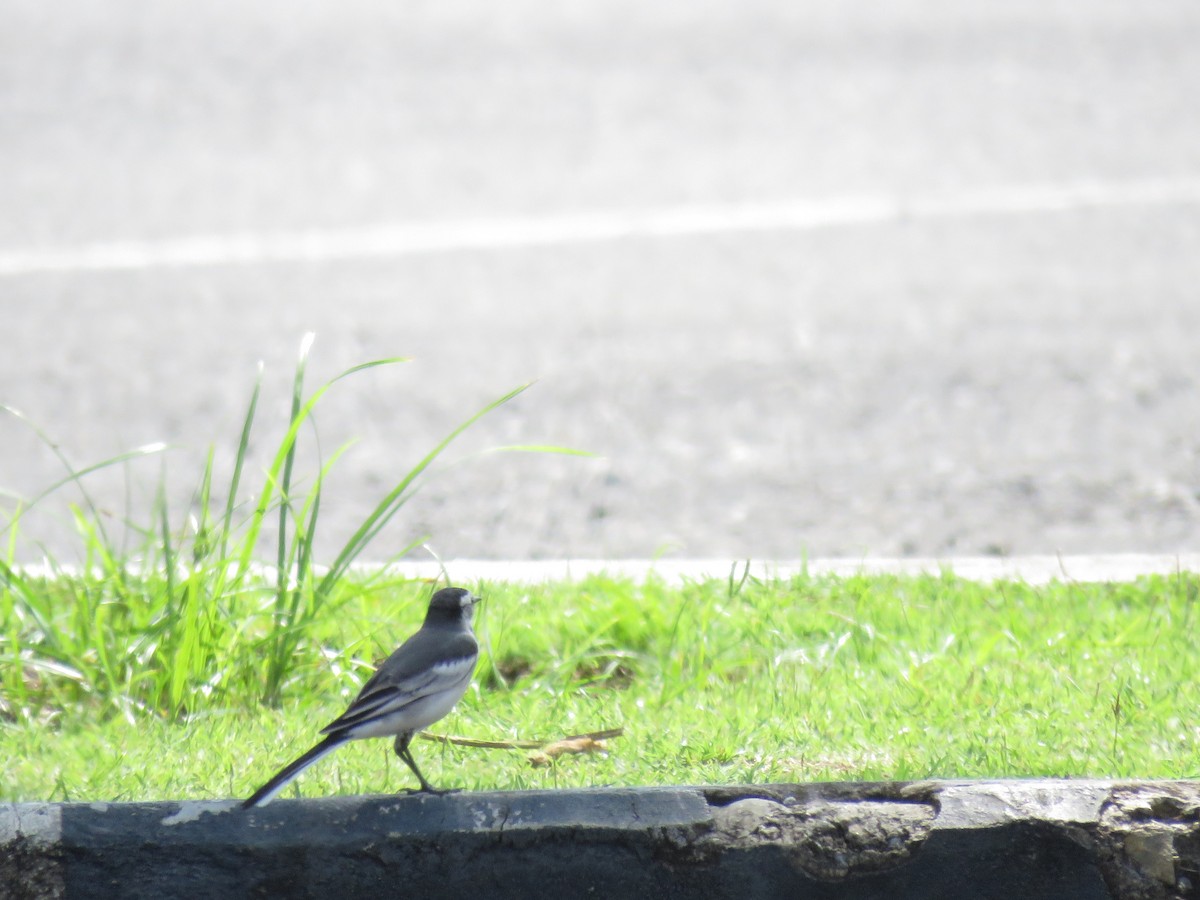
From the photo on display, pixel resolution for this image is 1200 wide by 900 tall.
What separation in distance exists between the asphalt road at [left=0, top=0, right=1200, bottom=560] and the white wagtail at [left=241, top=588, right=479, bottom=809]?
5.51 ft

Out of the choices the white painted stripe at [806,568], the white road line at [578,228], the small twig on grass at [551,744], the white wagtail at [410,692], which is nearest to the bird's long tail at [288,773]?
the white wagtail at [410,692]

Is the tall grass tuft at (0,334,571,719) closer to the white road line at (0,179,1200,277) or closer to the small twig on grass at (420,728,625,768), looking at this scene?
the small twig on grass at (420,728,625,768)

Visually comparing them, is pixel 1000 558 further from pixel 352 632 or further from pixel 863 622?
pixel 352 632

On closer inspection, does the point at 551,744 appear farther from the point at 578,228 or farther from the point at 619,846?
the point at 578,228

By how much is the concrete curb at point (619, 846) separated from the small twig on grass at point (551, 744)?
51 centimetres

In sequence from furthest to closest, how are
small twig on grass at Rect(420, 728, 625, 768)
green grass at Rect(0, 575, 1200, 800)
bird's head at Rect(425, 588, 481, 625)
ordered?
small twig on grass at Rect(420, 728, 625, 768) → green grass at Rect(0, 575, 1200, 800) → bird's head at Rect(425, 588, 481, 625)

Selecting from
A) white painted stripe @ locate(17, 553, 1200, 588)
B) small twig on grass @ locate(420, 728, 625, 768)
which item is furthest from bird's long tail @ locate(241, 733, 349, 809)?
white painted stripe @ locate(17, 553, 1200, 588)

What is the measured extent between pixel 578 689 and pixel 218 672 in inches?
34.7

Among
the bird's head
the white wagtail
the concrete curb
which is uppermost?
the bird's head

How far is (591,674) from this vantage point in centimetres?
404

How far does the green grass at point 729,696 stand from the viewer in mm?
3236

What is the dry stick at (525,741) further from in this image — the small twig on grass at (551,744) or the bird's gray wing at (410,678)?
the bird's gray wing at (410,678)

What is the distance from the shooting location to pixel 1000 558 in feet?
15.2

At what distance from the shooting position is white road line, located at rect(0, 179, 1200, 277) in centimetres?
721
